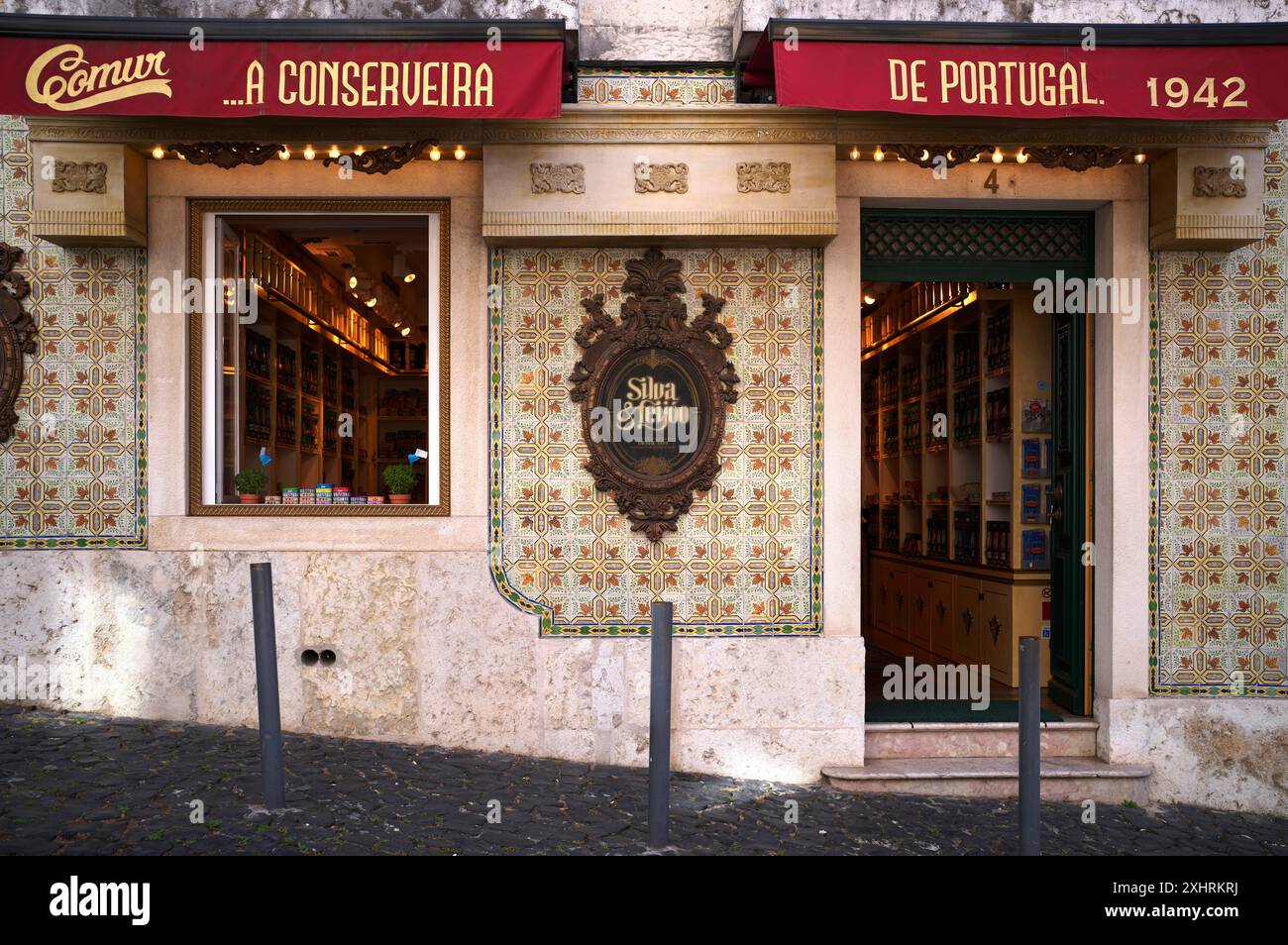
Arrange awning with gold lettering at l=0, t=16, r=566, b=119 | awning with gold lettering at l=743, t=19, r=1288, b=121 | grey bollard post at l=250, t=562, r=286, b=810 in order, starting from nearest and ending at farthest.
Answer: grey bollard post at l=250, t=562, r=286, b=810 < awning with gold lettering at l=0, t=16, r=566, b=119 < awning with gold lettering at l=743, t=19, r=1288, b=121

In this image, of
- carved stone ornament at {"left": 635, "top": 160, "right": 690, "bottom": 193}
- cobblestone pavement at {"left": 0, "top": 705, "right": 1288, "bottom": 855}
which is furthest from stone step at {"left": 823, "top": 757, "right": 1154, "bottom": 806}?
carved stone ornament at {"left": 635, "top": 160, "right": 690, "bottom": 193}

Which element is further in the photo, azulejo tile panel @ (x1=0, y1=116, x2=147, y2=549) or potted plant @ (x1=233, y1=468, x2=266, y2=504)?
potted plant @ (x1=233, y1=468, x2=266, y2=504)

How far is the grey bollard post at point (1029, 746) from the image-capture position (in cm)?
460

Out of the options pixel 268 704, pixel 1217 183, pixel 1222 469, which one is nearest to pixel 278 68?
pixel 268 704

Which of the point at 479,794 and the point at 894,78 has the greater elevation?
the point at 894,78

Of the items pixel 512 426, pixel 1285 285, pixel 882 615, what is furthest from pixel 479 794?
pixel 882 615

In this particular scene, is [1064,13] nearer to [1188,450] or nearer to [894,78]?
[894,78]

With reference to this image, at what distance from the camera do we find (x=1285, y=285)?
6879 millimetres

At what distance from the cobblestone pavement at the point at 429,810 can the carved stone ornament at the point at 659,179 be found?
3597 millimetres

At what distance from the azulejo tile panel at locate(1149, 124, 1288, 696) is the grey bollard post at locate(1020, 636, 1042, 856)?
2591 millimetres

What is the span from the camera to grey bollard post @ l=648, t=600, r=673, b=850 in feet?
15.5

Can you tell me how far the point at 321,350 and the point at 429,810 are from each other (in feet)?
17.4

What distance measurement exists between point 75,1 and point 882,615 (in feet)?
30.7

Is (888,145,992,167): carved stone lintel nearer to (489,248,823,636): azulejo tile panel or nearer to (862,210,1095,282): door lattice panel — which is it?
(862,210,1095,282): door lattice panel
